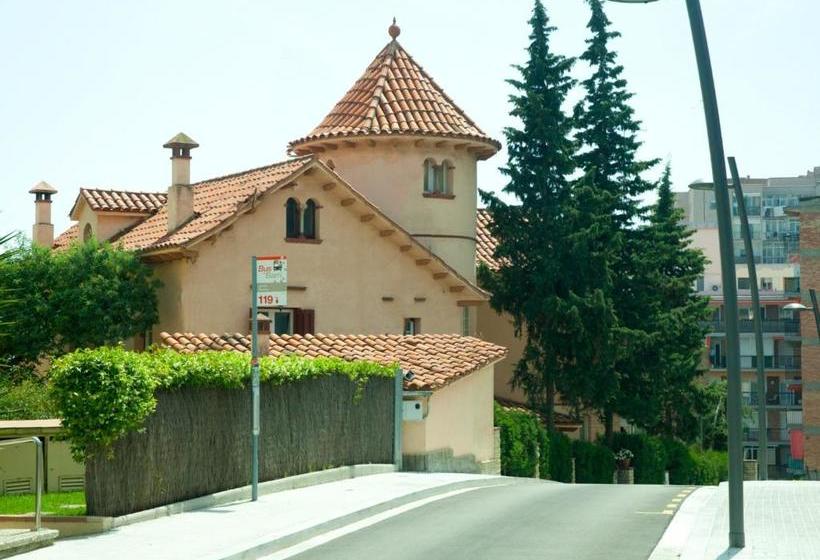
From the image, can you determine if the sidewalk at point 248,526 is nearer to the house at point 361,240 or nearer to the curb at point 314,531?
the curb at point 314,531

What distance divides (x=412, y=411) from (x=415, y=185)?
1592cm

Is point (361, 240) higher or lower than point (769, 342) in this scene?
higher

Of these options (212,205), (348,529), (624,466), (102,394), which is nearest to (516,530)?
(348,529)

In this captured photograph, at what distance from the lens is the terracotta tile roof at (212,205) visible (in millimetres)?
37094

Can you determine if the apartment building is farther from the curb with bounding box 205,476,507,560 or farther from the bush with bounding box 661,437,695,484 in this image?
the curb with bounding box 205,476,507,560

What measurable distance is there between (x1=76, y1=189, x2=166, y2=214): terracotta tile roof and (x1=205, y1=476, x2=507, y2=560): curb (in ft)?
71.5

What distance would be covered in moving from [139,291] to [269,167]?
6.11 meters

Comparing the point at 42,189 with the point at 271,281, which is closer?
the point at 271,281

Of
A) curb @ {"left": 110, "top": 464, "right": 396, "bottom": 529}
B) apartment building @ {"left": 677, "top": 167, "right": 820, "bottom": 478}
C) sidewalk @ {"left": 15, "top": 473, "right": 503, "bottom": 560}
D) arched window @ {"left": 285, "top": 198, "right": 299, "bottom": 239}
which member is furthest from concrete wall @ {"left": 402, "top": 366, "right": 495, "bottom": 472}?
apartment building @ {"left": 677, "top": 167, "right": 820, "bottom": 478}

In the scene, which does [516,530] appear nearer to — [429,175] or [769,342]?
[429,175]

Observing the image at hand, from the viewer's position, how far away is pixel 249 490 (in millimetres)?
21234

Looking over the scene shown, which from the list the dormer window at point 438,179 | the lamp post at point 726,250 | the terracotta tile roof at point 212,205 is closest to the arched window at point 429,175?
the dormer window at point 438,179

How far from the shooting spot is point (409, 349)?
3344cm

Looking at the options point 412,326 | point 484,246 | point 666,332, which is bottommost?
point 666,332
